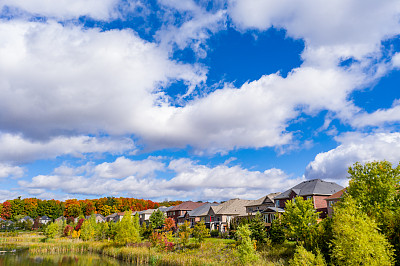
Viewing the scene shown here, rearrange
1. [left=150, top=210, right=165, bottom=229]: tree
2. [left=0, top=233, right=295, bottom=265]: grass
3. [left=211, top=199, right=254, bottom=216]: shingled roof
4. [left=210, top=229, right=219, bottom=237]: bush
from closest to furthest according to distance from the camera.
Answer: [left=0, top=233, right=295, bottom=265]: grass
[left=210, top=229, right=219, bottom=237]: bush
[left=150, top=210, right=165, bottom=229]: tree
[left=211, top=199, right=254, bottom=216]: shingled roof

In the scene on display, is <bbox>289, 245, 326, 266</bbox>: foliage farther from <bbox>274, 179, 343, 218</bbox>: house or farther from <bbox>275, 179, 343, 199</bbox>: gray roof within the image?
<bbox>275, 179, 343, 199</bbox>: gray roof

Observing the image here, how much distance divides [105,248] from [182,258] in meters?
25.8

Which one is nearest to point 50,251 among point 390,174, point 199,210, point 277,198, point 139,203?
point 199,210

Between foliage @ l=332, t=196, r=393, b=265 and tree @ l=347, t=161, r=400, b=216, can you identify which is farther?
tree @ l=347, t=161, r=400, b=216

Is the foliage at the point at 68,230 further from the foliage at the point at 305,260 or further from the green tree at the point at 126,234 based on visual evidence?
the foliage at the point at 305,260

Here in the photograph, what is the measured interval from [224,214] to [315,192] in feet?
83.7

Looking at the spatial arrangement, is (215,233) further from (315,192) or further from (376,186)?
(376,186)

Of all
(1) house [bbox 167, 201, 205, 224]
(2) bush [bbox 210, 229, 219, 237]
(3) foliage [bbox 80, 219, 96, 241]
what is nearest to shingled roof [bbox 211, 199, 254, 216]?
(2) bush [bbox 210, 229, 219, 237]

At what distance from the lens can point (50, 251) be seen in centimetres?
6047

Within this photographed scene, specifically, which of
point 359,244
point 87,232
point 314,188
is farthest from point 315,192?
point 87,232

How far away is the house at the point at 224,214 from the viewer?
257 feet

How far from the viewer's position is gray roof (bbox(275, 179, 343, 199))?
6638cm

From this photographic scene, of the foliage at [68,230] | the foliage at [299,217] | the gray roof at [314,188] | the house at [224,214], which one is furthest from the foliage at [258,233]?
the foliage at [68,230]

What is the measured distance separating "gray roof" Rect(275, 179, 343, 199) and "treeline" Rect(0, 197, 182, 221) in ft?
339
